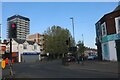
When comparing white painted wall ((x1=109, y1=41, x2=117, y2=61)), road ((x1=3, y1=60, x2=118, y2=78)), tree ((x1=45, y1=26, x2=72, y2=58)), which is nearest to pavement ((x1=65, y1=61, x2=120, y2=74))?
road ((x1=3, y1=60, x2=118, y2=78))

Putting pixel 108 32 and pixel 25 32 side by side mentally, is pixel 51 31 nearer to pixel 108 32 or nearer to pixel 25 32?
pixel 108 32

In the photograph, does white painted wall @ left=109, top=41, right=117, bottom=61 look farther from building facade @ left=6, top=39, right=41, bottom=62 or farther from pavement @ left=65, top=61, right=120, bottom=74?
building facade @ left=6, top=39, right=41, bottom=62

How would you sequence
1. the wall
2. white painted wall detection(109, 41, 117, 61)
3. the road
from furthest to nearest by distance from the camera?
1. the wall
2. white painted wall detection(109, 41, 117, 61)
3. the road

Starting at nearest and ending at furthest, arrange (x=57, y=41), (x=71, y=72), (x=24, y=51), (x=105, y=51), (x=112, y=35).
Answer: (x=71, y=72) < (x=112, y=35) < (x=105, y=51) < (x=57, y=41) < (x=24, y=51)

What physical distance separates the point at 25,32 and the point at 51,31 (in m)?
74.6

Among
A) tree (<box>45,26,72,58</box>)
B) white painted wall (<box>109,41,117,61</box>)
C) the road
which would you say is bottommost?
the road

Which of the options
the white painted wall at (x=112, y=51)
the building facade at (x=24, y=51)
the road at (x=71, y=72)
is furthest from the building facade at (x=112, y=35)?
the building facade at (x=24, y=51)

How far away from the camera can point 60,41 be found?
290ft

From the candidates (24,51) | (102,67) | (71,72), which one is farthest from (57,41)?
(71,72)

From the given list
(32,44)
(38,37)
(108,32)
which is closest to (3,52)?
A: (108,32)

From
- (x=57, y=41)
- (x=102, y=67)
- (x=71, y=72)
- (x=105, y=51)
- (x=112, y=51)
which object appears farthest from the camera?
(x=57, y=41)

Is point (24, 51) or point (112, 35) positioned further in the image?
point (24, 51)

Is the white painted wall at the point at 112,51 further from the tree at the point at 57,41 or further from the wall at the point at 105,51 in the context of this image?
the tree at the point at 57,41

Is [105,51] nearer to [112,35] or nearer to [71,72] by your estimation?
[112,35]
